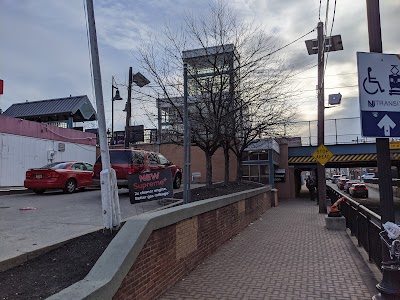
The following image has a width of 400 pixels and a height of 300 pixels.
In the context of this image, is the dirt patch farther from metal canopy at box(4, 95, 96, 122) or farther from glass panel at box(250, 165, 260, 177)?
glass panel at box(250, 165, 260, 177)

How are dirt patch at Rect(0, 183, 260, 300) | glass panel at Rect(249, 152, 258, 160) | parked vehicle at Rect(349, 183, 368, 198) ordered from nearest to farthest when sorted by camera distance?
1. dirt patch at Rect(0, 183, 260, 300)
2. glass panel at Rect(249, 152, 258, 160)
3. parked vehicle at Rect(349, 183, 368, 198)

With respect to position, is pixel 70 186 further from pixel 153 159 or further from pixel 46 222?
pixel 46 222

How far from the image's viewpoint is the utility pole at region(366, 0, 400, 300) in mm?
4773

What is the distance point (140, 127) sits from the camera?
2316 centimetres

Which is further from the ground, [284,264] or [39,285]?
[39,285]

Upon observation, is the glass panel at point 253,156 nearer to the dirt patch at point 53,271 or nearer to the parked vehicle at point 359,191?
the parked vehicle at point 359,191

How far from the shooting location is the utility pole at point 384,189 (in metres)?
4.77

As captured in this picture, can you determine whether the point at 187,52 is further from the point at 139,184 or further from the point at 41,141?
the point at 41,141

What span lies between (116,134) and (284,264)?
26999mm

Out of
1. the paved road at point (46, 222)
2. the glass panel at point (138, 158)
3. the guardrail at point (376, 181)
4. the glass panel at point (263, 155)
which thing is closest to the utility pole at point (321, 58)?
the glass panel at point (138, 158)

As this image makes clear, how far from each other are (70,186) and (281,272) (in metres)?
10.9

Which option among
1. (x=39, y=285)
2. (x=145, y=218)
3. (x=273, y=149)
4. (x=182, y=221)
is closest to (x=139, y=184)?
(x=182, y=221)

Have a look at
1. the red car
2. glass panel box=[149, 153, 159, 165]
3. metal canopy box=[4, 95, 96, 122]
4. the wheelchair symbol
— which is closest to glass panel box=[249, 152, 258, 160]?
metal canopy box=[4, 95, 96, 122]

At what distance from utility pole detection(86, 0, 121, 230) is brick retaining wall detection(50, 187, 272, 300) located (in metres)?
0.72
